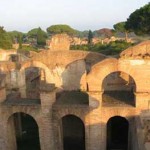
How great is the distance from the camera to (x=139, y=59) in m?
12.6

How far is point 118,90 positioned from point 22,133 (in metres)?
6.47

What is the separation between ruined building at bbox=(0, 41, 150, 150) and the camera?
12.6 meters

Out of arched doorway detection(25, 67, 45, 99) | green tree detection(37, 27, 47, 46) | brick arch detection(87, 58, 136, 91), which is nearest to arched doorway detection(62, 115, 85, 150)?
arched doorway detection(25, 67, 45, 99)

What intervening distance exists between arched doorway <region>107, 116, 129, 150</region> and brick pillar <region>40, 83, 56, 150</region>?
3.66 m

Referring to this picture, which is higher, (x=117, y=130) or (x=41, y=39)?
(x=41, y=39)

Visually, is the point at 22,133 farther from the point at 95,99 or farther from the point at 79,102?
the point at 95,99

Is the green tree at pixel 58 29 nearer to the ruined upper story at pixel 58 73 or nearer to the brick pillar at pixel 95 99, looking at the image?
the ruined upper story at pixel 58 73

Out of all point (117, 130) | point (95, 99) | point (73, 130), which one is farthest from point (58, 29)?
point (95, 99)

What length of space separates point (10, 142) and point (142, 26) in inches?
875

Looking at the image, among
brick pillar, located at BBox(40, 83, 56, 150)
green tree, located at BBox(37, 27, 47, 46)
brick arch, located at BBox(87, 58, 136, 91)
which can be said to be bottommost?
brick pillar, located at BBox(40, 83, 56, 150)

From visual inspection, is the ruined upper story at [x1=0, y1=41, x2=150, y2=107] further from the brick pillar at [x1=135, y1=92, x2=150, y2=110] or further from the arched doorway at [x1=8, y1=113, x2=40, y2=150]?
the brick pillar at [x1=135, y1=92, x2=150, y2=110]

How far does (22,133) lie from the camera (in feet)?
56.4

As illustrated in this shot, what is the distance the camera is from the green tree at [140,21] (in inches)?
1195

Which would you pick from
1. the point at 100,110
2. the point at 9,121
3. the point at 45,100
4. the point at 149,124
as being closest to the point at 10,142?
the point at 9,121
